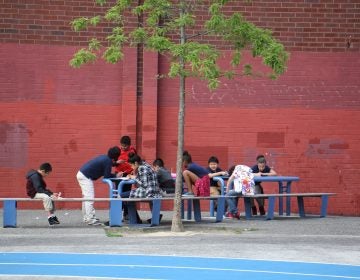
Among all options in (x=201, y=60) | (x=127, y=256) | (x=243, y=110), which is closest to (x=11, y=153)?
(x=243, y=110)

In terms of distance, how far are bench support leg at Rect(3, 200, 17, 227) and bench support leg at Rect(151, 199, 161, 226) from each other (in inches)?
A: 103

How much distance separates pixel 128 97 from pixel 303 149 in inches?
173

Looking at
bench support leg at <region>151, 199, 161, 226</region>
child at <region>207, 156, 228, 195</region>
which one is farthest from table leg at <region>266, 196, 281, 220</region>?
bench support leg at <region>151, 199, 161, 226</region>

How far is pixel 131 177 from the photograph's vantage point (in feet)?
54.4

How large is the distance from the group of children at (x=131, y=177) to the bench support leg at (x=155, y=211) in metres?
0.18

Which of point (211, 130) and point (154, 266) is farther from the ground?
point (211, 130)

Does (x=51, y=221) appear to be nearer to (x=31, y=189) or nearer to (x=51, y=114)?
(x=31, y=189)

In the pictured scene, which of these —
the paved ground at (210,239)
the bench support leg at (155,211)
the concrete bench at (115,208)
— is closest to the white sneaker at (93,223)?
the paved ground at (210,239)

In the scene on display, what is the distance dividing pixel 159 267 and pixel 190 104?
944 cm

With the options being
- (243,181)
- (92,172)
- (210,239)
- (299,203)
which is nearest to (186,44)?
(92,172)

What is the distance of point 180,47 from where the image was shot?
48.0 feet

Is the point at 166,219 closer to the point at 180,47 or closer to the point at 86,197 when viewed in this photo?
the point at 86,197

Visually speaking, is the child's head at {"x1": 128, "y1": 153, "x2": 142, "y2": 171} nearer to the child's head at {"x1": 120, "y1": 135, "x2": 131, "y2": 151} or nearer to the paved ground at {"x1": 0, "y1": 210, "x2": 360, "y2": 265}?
the paved ground at {"x1": 0, "y1": 210, "x2": 360, "y2": 265}

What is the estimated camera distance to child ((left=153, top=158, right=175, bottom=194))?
16.9m
